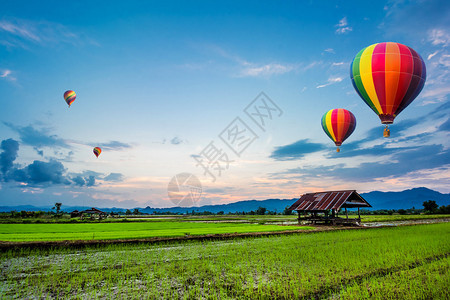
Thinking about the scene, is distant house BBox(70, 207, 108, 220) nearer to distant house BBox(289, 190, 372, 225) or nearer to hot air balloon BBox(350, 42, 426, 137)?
distant house BBox(289, 190, 372, 225)

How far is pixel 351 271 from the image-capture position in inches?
277

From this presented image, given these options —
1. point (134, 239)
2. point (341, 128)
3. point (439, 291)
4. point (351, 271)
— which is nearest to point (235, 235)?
point (134, 239)

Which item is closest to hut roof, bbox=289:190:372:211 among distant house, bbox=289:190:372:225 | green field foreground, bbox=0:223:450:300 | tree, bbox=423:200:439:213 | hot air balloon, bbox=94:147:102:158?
distant house, bbox=289:190:372:225

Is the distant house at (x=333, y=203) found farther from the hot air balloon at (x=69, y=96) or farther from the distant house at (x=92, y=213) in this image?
the distant house at (x=92, y=213)

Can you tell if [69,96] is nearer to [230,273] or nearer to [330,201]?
[330,201]

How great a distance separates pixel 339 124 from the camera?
797 inches

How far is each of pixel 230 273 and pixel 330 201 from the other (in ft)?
58.1

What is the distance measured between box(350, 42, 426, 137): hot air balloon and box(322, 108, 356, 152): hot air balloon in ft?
18.2

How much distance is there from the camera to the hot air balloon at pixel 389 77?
1345 centimetres

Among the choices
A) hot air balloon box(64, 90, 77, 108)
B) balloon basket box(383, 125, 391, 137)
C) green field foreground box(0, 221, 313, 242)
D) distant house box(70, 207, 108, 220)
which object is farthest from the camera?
distant house box(70, 207, 108, 220)

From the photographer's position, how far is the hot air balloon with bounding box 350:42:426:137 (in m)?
13.5

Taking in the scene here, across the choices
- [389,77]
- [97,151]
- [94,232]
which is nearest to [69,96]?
[97,151]

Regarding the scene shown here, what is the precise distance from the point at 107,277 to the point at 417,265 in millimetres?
8616

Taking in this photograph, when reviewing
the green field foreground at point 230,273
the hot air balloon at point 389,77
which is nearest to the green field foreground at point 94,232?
the green field foreground at point 230,273
